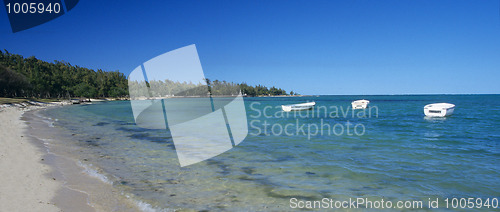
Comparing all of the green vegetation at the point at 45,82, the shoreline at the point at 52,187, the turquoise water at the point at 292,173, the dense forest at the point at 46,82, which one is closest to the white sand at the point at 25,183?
the shoreline at the point at 52,187

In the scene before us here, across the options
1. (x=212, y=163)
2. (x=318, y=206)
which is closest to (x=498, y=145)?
(x=318, y=206)

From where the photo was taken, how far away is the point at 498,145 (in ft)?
59.2

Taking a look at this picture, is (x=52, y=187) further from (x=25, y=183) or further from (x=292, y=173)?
(x=292, y=173)

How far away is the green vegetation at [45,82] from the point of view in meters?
88.0

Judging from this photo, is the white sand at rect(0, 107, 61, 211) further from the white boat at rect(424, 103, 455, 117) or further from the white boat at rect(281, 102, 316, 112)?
the white boat at rect(281, 102, 316, 112)

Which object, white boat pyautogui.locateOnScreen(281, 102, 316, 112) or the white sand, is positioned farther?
white boat pyautogui.locateOnScreen(281, 102, 316, 112)

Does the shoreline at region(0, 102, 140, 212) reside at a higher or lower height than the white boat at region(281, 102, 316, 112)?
higher

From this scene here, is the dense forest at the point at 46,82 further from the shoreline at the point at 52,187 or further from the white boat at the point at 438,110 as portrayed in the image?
the shoreline at the point at 52,187

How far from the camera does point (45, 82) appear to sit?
111 m

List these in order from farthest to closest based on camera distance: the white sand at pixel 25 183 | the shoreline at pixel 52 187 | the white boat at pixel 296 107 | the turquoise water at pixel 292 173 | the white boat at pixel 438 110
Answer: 1. the white boat at pixel 296 107
2. the white boat at pixel 438 110
3. the turquoise water at pixel 292 173
4. the shoreline at pixel 52 187
5. the white sand at pixel 25 183

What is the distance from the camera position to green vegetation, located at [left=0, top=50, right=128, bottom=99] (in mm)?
88012

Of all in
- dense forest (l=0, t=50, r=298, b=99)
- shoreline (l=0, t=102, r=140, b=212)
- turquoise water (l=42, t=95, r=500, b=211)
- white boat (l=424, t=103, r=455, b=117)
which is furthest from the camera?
dense forest (l=0, t=50, r=298, b=99)

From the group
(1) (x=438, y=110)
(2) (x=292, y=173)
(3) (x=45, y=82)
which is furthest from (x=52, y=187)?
(3) (x=45, y=82)

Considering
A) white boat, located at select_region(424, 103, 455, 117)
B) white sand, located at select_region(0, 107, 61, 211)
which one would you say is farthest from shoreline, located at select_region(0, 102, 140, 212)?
white boat, located at select_region(424, 103, 455, 117)
